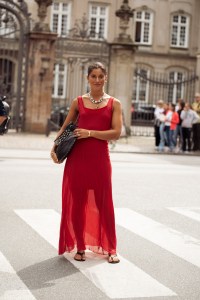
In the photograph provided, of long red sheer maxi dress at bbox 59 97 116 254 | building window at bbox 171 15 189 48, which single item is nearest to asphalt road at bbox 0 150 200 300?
long red sheer maxi dress at bbox 59 97 116 254

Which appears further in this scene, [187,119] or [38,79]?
[38,79]

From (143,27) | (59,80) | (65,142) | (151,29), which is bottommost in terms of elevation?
(65,142)

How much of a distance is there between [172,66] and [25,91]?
27715mm

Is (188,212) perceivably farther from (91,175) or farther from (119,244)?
(91,175)

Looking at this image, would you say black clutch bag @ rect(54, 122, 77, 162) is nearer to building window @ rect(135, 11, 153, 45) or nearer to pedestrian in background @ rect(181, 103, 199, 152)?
pedestrian in background @ rect(181, 103, 199, 152)

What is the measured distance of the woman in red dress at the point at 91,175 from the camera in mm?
7008

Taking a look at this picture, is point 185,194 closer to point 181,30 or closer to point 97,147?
point 97,147

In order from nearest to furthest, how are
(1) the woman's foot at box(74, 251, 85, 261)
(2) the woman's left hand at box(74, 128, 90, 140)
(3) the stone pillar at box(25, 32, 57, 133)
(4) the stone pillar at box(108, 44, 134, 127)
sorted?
(2) the woman's left hand at box(74, 128, 90, 140) → (1) the woman's foot at box(74, 251, 85, 261) → (3) the stone pillar at box(25, 32, 57, 133) → (4) the stone pillar at box(108, 44, 134, 127)

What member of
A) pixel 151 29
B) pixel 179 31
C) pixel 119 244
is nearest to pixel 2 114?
pixel 119 244

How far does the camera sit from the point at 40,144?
22.8m

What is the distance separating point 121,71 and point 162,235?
20.1 m

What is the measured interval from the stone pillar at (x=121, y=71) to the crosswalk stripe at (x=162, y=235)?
1814 centimetres

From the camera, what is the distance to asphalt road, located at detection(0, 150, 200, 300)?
600 cm

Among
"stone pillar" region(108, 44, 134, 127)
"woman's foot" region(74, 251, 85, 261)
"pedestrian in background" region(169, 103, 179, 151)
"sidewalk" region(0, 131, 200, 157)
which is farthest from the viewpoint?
"stone pillar" region(108, 44, 134, 127)
